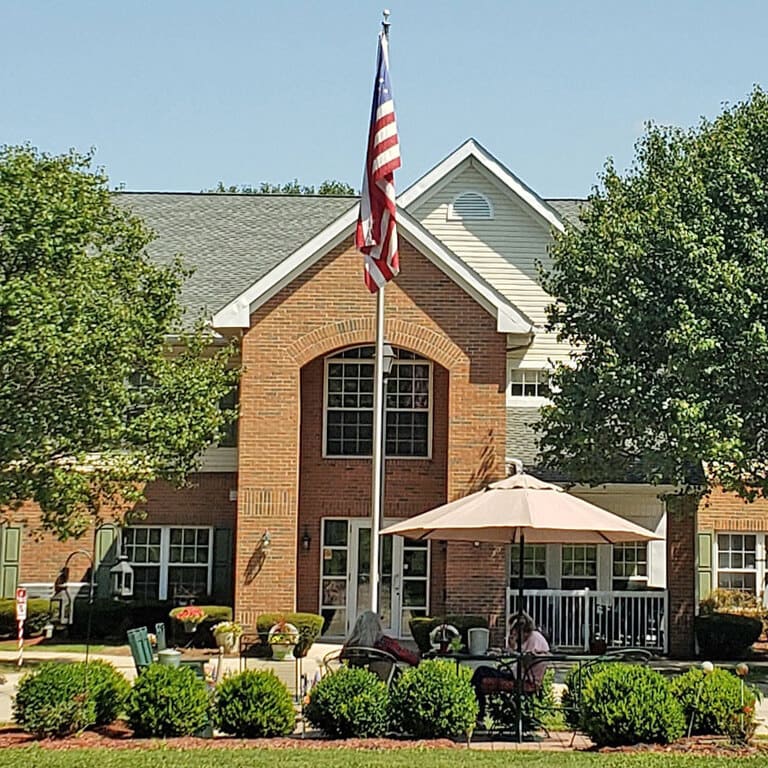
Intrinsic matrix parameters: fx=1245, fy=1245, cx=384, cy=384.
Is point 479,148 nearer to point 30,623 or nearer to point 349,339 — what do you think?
point 349,339

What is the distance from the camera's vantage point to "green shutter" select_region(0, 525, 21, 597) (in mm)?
25922

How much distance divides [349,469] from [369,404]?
1376 mm

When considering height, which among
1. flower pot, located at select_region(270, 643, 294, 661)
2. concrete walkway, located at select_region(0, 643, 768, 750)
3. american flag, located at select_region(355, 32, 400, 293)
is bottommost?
concrete walkway, located at select_region(0, 643, 768, 750)

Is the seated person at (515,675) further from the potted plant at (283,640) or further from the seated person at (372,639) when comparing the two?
the potted plant at (283,640)

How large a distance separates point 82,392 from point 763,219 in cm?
1135

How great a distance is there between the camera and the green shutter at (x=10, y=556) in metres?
25.9

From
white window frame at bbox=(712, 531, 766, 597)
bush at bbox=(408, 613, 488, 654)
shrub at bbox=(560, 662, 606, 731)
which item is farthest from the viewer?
white window frame at bbox=(712, 531, 766, 597)

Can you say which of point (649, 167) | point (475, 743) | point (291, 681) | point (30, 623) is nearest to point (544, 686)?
point (475, 743)

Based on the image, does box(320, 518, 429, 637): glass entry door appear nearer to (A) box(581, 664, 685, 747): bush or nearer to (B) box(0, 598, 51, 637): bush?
(B) box(0, 598, 51, 637): bush

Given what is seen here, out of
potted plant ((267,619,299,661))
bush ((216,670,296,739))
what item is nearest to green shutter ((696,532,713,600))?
potted plant ((267,619,299,661))

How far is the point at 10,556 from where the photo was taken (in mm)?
26062

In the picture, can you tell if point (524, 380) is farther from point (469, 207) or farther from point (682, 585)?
point (682, 585)

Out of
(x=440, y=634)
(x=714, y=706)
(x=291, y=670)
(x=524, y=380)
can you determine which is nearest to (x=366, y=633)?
(x=291, y=670)

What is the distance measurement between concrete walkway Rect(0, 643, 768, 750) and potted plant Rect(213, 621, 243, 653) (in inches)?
7.8
